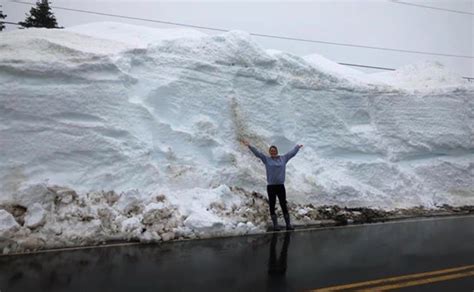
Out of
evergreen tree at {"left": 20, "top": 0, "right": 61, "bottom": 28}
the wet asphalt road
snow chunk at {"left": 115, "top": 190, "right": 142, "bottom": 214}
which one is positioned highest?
evergreen tree at {"left": 20, "top": 0, "right": 61, "bottom": 28}

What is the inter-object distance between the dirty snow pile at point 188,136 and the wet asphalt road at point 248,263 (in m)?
0.65

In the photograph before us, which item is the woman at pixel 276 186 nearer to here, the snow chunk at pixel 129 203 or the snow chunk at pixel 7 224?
the snow chunk at pixel 129 203

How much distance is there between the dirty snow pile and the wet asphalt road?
0.65 metres

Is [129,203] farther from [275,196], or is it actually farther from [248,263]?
[275,196]

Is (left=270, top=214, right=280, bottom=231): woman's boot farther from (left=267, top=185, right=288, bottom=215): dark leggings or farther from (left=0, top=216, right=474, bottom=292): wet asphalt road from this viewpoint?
(left=0, top=216, right=474, bottom=292): wet asphalt road

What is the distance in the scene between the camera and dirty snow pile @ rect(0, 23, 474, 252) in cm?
Answer: 784

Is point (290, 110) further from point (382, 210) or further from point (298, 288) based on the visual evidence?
point (298, 288)

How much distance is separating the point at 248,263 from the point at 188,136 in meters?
4.46

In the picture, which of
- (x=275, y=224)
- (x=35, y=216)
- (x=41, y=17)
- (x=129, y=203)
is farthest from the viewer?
(x=41, y=17)

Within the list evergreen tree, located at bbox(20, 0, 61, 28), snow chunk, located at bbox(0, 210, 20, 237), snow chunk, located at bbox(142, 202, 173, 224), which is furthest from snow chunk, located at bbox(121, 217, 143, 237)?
evergreen tree, located at bbox(20, 0, 61, 28)

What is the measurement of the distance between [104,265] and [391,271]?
4063 millimetres

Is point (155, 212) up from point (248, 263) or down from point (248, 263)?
up

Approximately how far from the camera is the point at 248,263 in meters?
6.50

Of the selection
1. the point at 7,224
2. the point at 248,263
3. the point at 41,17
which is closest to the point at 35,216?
the point at 7,224
